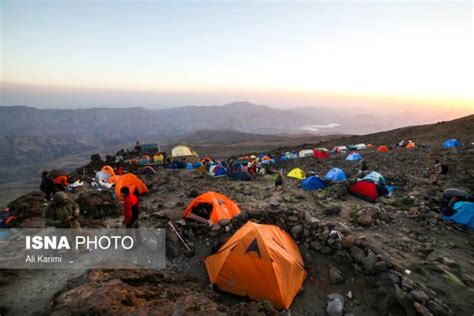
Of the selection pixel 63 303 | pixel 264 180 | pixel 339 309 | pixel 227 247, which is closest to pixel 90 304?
pixel 63 303

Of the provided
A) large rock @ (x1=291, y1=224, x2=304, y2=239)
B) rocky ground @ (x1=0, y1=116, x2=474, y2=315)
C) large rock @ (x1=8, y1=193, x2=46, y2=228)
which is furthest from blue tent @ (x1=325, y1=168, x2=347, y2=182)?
large rock @ (x1=8, y1=193, x2=46, y2=228)

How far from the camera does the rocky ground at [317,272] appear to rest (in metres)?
4.43

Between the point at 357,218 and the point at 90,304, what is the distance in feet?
28.1

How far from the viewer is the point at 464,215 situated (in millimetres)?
8727

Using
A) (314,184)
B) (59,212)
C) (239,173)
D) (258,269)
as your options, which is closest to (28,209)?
(59,212)

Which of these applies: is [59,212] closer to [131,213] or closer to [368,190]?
[131,213]

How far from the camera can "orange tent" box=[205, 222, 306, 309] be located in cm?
550

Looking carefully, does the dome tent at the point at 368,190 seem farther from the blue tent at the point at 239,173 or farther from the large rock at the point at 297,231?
the blue tent at the point at 239,173

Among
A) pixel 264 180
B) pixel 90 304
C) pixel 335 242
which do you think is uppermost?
pixel 90 304

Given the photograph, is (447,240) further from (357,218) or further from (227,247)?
(227,247)

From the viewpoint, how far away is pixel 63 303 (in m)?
4.05

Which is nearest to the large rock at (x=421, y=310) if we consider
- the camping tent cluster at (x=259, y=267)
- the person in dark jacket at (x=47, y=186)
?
the camping tent cluster at (x=259, y=267)

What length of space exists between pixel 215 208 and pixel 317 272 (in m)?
3.75

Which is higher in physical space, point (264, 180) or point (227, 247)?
point (227, 247)
